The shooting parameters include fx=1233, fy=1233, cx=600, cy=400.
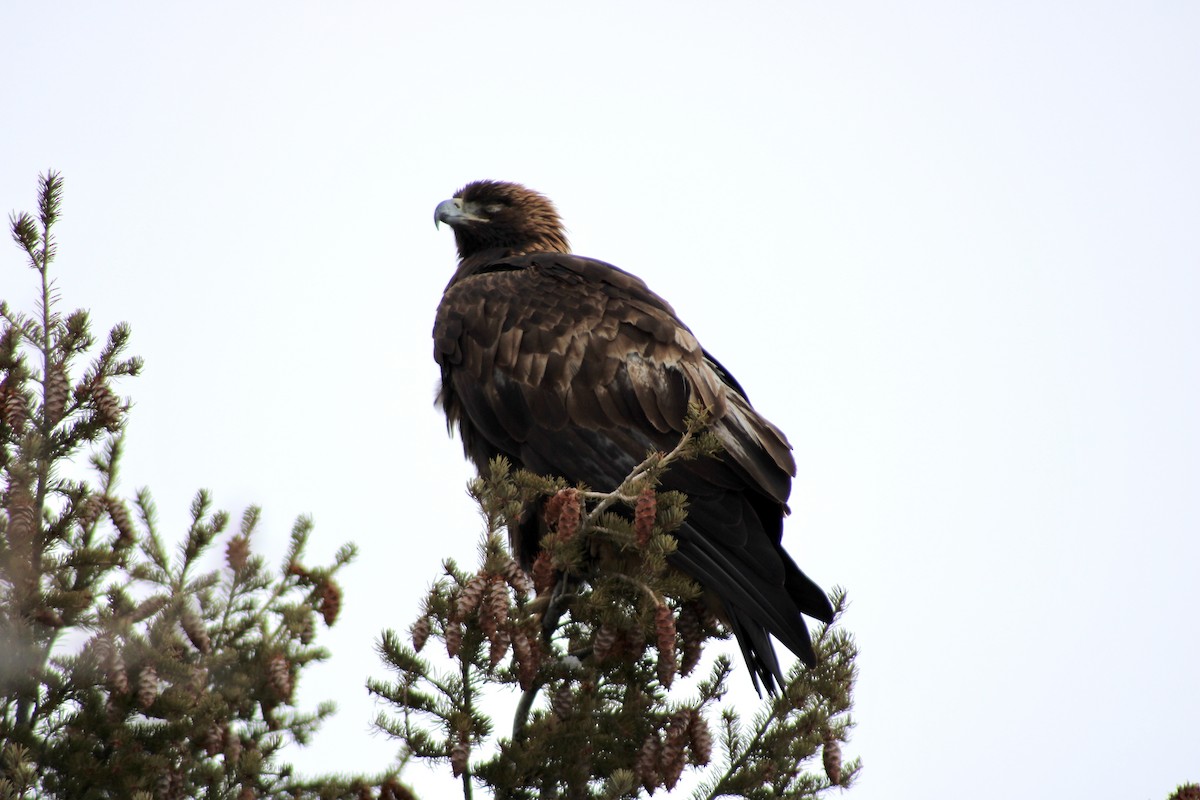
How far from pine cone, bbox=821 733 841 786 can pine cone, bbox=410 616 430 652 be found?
142 cm

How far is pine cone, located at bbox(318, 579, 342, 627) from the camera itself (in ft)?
13.5

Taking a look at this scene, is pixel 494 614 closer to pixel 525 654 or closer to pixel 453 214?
pixel 525 654

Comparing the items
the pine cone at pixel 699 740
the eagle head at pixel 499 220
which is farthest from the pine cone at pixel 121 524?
the eagle head at pixel 499 220

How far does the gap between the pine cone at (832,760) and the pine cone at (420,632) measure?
1418 mm

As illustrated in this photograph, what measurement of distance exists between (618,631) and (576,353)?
1.88 meters

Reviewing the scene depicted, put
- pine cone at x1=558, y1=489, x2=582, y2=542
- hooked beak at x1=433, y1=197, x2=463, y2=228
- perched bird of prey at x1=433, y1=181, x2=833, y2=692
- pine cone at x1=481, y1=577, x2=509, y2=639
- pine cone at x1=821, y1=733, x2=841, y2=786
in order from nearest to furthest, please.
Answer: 1. pine cone at x1=481, y1=577, x2=509, y2=639
2. pine cone at x1=558, y1=489, x2=582, y2=542
3. pine cone at x1=821, y1=733, x2=841, y2=786
4. perched bird of prey at x1=433, y1=181, x2=833, y2=692
5. hooked beak at x1=433, y1=197, x2=463, y2=228

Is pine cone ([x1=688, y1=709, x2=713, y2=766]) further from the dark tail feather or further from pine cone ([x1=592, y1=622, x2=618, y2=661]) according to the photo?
the dark tail feather

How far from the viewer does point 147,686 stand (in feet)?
11.5

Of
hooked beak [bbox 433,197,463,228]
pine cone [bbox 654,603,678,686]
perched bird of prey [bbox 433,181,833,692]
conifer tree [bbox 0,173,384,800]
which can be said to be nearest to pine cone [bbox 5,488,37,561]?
conifer tree [bbox 0,173,384,800]

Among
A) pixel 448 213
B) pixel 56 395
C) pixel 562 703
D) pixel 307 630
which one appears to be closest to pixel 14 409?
pixel 56 395

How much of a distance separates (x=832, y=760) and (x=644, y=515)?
1052 millimetres

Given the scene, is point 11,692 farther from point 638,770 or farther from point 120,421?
point 638,770

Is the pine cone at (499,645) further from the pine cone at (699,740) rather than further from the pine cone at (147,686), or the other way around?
the pine cone at (147,686)

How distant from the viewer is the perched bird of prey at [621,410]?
482 centimetres
